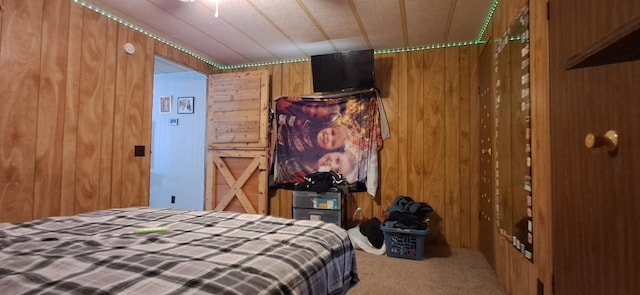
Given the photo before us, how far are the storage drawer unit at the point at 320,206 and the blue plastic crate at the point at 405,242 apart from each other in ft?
1.81

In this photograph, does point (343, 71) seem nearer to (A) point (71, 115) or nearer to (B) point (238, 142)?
(B) point (238, 142)

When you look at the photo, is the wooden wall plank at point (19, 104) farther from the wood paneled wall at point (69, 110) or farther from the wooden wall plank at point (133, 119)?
the wooden wall plank at point (133, 119)

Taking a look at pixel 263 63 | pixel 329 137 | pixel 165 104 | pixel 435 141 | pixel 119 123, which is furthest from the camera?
pixel 165 104

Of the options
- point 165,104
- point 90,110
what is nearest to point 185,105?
point 165,104

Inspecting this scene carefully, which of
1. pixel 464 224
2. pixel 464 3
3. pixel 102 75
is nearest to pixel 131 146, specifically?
pixel 102 75

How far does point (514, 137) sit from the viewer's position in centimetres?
185

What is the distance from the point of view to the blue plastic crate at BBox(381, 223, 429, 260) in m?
2.73

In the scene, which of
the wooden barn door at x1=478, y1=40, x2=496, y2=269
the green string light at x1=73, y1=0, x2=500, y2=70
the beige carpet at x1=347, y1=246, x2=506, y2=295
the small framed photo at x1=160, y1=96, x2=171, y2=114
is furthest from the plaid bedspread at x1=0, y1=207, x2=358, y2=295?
the small framed photo at x1=160, y1=96, x2=171, y2=114

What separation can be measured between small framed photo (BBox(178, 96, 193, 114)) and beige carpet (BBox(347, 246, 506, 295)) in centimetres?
317

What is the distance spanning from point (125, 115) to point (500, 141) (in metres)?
3.27

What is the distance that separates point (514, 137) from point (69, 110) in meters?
3.29

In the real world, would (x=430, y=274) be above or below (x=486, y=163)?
below

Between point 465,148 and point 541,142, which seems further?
point 465,148

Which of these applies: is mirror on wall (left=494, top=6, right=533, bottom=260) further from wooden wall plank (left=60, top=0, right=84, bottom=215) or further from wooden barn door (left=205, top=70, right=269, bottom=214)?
wooden wall plank (left=60, top=0, right=84, bottom=215)
